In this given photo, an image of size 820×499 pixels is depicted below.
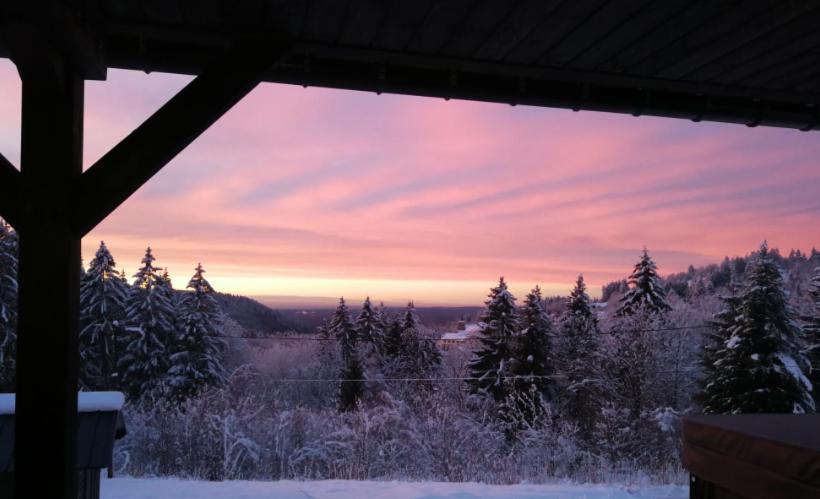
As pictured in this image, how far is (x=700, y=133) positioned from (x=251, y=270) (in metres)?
18.7

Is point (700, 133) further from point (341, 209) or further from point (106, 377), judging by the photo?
point (106, 377)

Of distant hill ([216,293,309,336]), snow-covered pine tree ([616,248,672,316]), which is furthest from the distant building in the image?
distant hill ([216,293,309,336])


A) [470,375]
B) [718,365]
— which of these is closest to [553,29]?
[718,365]

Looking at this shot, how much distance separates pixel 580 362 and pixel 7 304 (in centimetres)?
2388

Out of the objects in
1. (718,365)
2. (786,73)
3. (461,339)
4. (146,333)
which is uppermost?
(786,73)

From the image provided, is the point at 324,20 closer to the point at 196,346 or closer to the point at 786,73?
the point at 786,73

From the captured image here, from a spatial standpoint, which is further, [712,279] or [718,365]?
[712,279]

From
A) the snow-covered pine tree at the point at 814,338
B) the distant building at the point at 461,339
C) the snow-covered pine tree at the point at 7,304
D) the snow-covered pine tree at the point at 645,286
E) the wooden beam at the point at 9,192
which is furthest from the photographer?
the distant building at the point at 461,339

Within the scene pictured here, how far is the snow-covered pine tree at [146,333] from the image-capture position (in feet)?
85.7

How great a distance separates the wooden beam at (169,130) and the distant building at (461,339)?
26.8 meters

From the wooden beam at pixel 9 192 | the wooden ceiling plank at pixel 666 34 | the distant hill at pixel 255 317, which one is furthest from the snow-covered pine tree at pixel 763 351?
the distant hill at pixel 255 317

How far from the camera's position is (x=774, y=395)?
709 inches

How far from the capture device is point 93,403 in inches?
145

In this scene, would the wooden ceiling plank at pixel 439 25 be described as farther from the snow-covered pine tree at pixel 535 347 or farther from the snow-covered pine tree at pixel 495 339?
the snow-covered pine tree at pixel 495 339
